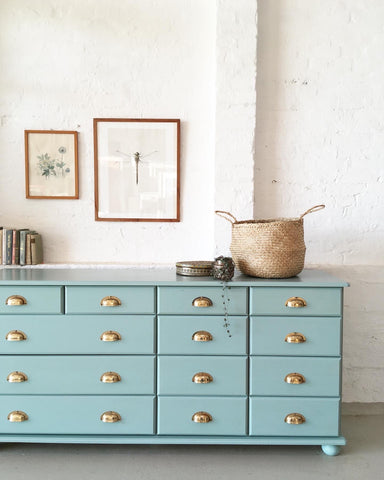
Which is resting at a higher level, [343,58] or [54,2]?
[54,2]

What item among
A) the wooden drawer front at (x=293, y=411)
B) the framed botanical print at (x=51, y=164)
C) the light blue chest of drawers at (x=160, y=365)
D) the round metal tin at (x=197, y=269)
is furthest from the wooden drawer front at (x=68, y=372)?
the framed botanical print at (x=51, y=164)

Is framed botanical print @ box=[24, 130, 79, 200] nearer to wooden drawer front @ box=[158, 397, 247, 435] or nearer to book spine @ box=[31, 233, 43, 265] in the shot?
book spine @ box=[31, 233, 43, 265]

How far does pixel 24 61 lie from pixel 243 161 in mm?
1763

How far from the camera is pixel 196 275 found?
2.95 metres

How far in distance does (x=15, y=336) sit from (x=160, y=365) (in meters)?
0.87

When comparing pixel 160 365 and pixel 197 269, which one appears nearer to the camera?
pixel 160 365

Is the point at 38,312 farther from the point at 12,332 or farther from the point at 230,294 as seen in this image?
the point at 230,294

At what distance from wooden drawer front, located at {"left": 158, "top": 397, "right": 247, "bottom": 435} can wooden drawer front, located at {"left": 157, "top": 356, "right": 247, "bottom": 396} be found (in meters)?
0.05

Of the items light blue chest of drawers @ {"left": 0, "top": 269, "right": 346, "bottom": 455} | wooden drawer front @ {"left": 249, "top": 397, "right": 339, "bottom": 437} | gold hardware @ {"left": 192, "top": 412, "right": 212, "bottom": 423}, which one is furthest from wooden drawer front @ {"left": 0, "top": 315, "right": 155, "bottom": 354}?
wooden drawer front @ {"left": 249, "top": 397, "right": 339, "bottom": 437}

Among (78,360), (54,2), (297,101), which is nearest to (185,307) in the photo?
(78,360)

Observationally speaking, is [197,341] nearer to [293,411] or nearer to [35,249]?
[293,411]

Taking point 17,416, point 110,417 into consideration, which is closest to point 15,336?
point 17,416

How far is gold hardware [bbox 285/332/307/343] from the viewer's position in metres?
2.76

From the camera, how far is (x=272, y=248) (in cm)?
286
